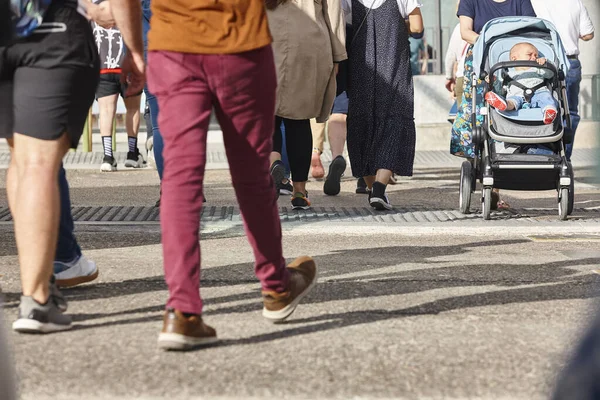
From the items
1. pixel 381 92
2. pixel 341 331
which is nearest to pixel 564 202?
pixel 381 92

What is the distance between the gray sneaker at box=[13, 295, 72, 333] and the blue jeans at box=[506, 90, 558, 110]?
486 cm

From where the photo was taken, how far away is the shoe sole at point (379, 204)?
788 cm

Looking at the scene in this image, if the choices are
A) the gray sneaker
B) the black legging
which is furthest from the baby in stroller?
the gray sneaker

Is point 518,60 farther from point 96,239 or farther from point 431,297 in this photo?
point 431,297

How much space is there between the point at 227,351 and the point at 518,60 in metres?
4.88

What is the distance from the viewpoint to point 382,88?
8.09 metres

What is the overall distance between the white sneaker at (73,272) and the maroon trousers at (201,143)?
1.03 metres

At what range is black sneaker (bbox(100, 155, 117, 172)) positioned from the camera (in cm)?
1163

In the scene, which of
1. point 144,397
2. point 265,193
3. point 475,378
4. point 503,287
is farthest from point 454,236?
point 144,397

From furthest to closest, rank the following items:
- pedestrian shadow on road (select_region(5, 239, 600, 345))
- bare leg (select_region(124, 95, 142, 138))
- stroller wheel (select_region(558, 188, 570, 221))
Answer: bare leg (select_region(124, 95, 142, 138)) < stroller wheel (select_region(558, 188, 570, 221)) < pedestrian shadow on road (select_region(5, 239, 600, 345))

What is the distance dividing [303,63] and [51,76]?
3961 millimetres

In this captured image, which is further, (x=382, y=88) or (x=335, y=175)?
(x=335, y=175)

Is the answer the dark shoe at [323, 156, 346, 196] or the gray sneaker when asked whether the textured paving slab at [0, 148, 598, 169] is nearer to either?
the dark shoe at [323, 156, 346, 196]

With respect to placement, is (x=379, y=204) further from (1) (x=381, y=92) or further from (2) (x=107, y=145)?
(2) (x=107, y=145)
